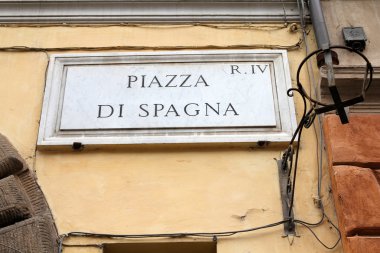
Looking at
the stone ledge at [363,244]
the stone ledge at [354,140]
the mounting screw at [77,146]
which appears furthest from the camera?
the mounting screw at [77,146]

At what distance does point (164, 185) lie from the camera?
11.2 feet

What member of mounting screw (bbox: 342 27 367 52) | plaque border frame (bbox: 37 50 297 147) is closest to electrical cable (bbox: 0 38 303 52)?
plaque border frame (bbox: 37 50 297 147)

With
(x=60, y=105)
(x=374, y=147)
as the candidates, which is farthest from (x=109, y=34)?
(x=374, y=147)

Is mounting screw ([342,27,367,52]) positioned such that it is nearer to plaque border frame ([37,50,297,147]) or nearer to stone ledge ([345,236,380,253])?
plaque border frame ([37,50,297,147])

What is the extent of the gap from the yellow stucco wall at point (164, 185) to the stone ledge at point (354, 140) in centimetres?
15

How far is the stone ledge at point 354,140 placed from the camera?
3.39m

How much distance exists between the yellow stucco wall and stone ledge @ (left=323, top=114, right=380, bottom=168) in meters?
0.15

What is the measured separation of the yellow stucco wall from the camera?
127 inches

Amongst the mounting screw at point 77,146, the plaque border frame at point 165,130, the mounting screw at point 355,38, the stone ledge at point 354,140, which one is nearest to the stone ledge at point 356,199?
the stone ledge at point 354,140

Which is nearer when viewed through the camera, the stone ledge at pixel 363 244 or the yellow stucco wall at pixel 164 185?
the stone ledge at pixel 363 244

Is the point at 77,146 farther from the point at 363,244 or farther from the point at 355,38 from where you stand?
the point at 355,38

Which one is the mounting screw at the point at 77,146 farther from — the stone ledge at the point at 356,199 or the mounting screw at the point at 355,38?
the mounting screw at the point at 355,38

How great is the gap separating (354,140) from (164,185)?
3.90 feet

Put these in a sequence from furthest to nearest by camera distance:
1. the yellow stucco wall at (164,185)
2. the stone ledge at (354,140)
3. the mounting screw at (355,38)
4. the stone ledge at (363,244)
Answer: the mounting screw at (355,38), the stone ledge at (354,140), the yellow stucco wall at (164,185), the stone ledge at (363,244)
